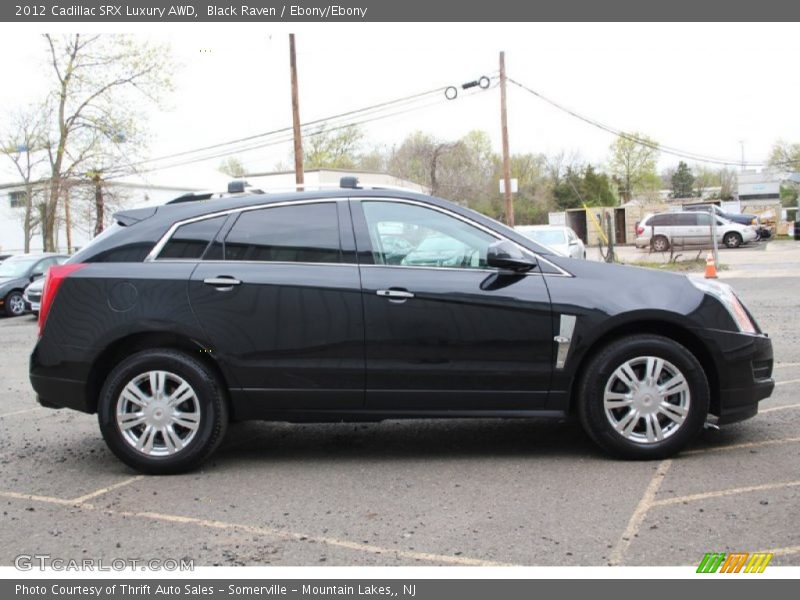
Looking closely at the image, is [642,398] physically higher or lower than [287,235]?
lower

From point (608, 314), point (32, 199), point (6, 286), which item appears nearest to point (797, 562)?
point (608, 314)

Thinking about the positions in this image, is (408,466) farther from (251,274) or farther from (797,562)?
(797,562)

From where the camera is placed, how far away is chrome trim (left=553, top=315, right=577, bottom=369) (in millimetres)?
4797

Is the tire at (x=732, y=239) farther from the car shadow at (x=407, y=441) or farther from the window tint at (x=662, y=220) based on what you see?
the car shadow at (x=407, y=441)

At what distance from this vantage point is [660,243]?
104 ft

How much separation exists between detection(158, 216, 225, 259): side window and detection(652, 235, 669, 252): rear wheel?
93.0 feet

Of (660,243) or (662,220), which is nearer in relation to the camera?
Result: (660,243)

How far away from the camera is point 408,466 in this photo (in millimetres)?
5023

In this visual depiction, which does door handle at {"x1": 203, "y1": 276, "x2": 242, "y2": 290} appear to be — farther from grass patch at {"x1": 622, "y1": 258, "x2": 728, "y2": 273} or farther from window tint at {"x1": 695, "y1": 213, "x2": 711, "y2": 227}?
window tint at {"x1": 695, "y1": 213, "x2": 711, "y2": 227}

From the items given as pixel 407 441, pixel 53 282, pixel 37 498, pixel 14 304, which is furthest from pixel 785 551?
pixel 14 304

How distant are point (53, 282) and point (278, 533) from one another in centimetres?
234

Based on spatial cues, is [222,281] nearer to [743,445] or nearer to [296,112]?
[743,445]

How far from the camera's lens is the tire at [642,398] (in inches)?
187

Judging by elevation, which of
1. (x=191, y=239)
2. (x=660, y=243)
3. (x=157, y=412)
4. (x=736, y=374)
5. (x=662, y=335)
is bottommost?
(x=157, y=412)
